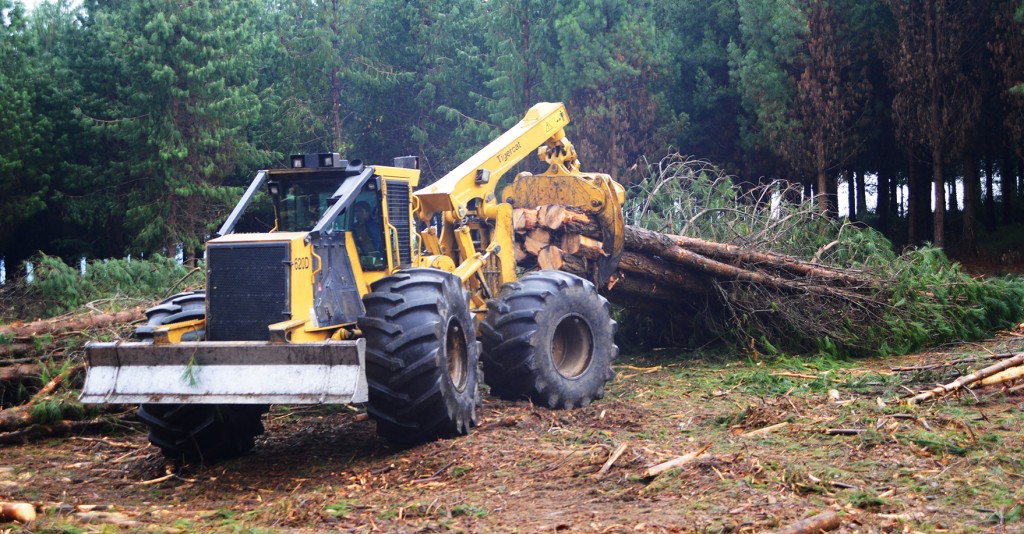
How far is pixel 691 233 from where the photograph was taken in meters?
14.5

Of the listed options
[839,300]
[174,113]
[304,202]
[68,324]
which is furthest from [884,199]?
[68,324]

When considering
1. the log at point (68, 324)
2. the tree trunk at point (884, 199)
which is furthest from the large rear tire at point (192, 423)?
the tree trunk at point (884, 199)

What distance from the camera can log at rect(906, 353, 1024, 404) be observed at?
872 cm

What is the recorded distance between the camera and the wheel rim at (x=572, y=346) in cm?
1025

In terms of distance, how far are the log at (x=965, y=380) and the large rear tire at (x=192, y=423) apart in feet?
19.0

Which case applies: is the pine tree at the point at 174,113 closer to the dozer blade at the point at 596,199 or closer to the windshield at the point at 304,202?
the dozer blade at the point at 596,199

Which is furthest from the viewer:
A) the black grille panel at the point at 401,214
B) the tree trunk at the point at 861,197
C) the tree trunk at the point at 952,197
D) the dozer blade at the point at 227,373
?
the tree trunk at the point at 861,197

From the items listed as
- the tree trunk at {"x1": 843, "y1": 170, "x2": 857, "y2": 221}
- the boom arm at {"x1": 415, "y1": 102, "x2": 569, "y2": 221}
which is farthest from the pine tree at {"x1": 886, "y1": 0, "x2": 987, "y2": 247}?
the boom arm at {"x1": 415, "y1": 102, "x2": 569, "y2": 221}

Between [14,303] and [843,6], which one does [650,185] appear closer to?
[14,303]

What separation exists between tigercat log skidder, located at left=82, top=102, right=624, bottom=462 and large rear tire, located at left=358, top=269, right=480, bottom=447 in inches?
0.4

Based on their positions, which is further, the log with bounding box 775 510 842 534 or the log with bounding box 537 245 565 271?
the log with bounding box 537 245 565 271

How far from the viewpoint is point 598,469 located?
6.91 metres

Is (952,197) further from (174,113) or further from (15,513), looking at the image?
(15,513)

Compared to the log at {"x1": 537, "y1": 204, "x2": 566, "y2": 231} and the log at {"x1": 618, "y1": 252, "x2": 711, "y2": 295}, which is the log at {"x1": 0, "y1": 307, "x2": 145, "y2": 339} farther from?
the log at {"x1": 618, "y1": 252, "x2": 711, "y2": 295}
